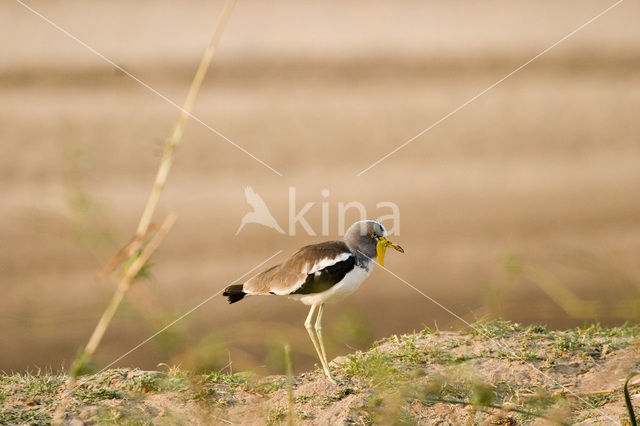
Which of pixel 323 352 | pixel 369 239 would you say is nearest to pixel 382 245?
pixel 369 239

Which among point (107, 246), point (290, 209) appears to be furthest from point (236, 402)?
point (290, 209)

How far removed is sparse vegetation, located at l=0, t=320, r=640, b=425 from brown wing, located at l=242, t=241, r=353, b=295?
46 cm

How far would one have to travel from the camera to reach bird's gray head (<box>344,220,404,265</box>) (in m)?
3.88

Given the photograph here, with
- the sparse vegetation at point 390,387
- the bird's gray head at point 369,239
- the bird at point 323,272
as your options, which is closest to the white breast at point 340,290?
the bird at point 323,272

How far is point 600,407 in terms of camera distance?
3.08 metres

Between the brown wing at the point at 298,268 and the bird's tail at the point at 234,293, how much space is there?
6 centimetres

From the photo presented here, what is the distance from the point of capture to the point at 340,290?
3650mm

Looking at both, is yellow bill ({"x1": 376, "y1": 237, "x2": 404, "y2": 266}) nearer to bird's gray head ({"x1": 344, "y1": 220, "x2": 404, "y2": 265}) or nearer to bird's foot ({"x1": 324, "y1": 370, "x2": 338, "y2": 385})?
bird's gray head ({"x1": 344, "y1": 220, "x2": 404, "y2": 265})

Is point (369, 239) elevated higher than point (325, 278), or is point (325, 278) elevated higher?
point (369, 239)

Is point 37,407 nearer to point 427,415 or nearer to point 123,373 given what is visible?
point 123,373

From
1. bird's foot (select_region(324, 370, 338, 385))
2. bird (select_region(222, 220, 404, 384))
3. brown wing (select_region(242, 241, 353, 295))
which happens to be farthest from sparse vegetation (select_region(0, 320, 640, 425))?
brown wing (select_region(242, 241, 353, 295))

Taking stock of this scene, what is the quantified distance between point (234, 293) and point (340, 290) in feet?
2.05

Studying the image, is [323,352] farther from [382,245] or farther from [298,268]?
[382,245]

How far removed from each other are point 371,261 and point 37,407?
1.78 meters
